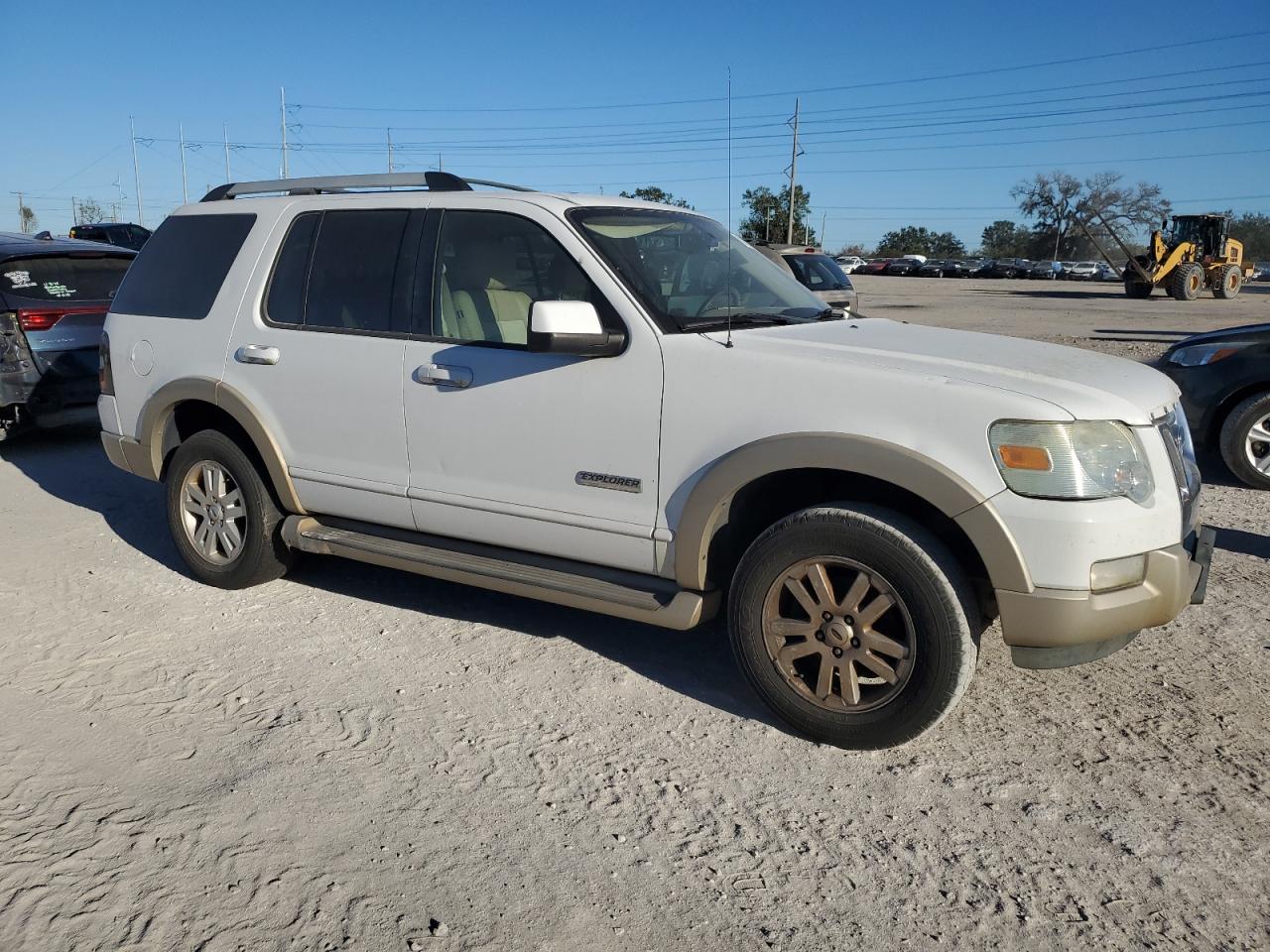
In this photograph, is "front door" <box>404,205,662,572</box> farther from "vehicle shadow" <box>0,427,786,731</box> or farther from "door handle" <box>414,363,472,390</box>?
"vehicle shadow" <box>0,427,786,731</box>

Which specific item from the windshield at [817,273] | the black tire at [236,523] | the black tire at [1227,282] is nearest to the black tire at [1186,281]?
the black tire at [1227,282]

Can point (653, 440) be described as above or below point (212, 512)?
above

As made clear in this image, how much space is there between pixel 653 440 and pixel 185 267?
2.93 m

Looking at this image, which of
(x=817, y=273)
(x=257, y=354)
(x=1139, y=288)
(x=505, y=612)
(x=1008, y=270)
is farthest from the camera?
(x=1008, y=270)

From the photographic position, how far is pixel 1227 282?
3441 centimetres

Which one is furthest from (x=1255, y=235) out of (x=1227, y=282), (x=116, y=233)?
(x=116, y=233)

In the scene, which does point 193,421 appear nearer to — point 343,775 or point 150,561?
point 150,561

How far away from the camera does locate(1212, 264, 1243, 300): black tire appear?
3409 centimetres

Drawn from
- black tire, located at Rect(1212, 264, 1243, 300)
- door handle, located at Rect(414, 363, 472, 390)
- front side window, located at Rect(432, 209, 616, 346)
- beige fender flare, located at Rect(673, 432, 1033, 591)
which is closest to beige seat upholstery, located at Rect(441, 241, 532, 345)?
front side window, located at Rect(432, 209, 616, 346)

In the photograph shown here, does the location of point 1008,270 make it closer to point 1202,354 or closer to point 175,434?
point 1202,354

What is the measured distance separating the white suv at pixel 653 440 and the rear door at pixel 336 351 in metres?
0.01

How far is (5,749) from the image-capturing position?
3.68 meters

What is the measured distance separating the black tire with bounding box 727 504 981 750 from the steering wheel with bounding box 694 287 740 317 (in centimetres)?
98

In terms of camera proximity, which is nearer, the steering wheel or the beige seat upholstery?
the steering wheel
